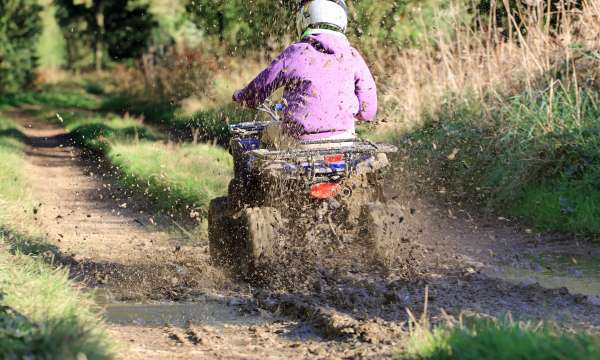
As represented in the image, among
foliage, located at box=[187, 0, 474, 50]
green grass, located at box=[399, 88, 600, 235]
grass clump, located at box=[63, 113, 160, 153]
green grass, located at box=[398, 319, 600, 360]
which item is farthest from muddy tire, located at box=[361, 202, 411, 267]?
grass clump, located at box=[63, 113, 160, 153]

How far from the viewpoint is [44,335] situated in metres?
4.25

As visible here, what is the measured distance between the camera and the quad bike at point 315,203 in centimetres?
663

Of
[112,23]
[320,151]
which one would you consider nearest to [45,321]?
[320,151]

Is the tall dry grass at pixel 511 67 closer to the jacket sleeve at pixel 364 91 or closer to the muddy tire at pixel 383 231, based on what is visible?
the jacket sleeve at pixel 364 91

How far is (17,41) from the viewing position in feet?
127

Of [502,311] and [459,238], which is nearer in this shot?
[502,311]

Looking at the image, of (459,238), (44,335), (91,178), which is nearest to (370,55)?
(91,178)

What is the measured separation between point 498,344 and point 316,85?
130 inches

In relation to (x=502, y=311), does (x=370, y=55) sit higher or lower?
higher

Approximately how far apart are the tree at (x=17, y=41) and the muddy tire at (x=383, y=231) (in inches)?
1290

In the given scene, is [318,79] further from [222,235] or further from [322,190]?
[222,235]

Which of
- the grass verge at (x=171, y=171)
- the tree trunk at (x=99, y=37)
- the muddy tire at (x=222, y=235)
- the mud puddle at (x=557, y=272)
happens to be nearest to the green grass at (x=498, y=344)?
the mud puddle at (x=557, y=272)

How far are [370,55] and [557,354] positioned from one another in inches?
481

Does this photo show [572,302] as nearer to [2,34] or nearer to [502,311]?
[502,311]
